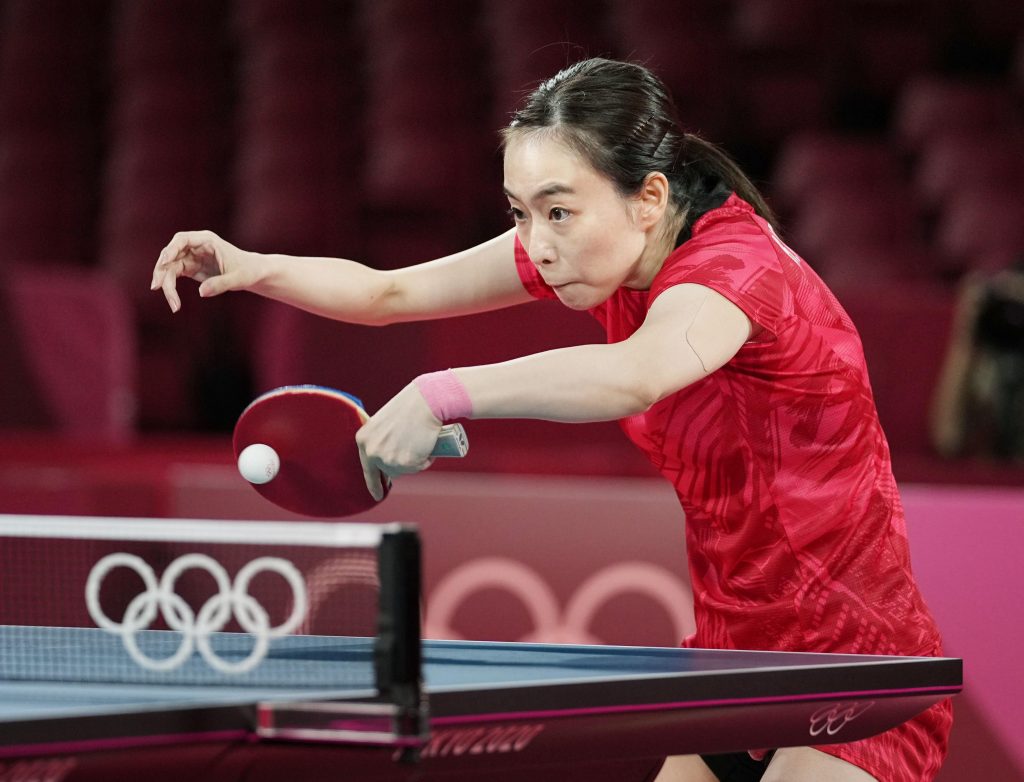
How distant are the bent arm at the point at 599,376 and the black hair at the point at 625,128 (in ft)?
0.89

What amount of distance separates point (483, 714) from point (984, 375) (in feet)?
11.1

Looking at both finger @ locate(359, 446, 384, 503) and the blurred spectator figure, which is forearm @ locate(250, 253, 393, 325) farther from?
the blurred spectator figure

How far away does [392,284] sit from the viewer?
2467 mm

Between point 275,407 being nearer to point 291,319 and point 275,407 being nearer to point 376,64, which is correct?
point 291,319

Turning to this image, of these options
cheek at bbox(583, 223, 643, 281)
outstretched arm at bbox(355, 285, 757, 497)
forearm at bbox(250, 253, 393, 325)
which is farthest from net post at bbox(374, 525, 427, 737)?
forearm at bbox(250, 253, 393, 325)

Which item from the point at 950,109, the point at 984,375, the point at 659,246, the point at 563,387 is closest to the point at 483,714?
the point at 563,387

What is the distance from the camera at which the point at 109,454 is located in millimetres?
4336

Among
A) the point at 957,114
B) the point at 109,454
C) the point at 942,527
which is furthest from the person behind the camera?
the point at 957,114

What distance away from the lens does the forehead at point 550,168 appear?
1.99m

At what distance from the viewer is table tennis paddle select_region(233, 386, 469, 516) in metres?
2.09

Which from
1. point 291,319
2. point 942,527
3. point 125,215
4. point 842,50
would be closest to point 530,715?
point 942,527

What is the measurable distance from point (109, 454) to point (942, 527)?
239 centimetres

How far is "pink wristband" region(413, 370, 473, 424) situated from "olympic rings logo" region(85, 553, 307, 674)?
0.90 feet

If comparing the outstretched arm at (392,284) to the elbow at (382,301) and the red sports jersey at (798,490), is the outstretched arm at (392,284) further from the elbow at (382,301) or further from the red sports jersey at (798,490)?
the red sports jersey at (798,490)
